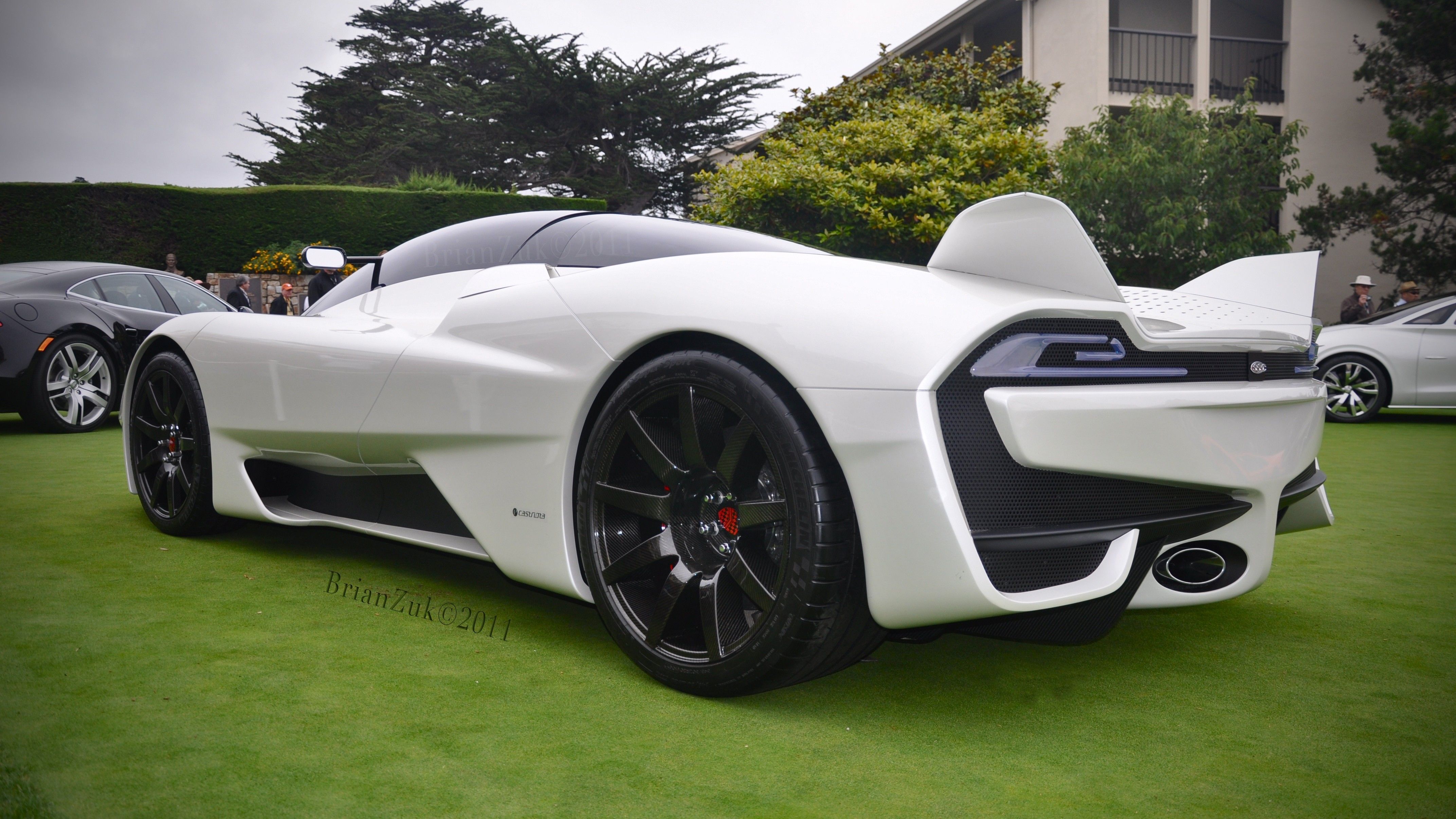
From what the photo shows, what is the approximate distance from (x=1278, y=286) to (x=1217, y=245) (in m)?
12.4

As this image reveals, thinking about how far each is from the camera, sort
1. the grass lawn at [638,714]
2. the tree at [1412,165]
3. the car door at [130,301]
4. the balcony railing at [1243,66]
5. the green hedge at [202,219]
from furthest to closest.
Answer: the balcony railing at [1243,66] → the green hedge at [202,219] → the tree at [1412,165] → the car door at [130,301] → the grass lawn at [638,714]

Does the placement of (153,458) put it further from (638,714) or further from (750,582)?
(750,582)

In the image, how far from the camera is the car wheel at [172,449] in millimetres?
3561

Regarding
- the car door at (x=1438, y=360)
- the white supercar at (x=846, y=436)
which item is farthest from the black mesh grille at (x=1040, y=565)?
the car door at (x=1438, y=360)

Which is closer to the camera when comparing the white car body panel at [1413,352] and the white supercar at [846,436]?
the white supercar at [846,436]

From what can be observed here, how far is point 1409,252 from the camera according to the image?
16203 millimetres

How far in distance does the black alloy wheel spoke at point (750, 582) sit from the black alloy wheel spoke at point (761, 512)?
0.07 meters

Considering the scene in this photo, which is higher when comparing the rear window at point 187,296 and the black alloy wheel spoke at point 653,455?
the rear window at point 187,296

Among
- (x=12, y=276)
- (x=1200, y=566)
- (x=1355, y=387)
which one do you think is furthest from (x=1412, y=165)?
(x=12, y=276)

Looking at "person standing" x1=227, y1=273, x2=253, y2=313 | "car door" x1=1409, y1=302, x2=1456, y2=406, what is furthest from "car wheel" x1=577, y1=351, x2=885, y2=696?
"person standing" x1=227, y1=273, x2=253, y2=313

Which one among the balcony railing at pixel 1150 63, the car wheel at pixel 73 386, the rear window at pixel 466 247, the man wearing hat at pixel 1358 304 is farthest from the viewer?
the balcony railing at pixel 1150 63

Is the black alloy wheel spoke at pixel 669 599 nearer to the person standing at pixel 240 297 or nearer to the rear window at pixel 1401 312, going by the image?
the rear window at pixel 1401 312

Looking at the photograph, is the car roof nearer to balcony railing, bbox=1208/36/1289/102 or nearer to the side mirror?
the side mirror

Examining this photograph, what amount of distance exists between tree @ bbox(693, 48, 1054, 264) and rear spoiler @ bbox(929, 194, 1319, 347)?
779 centimetres
